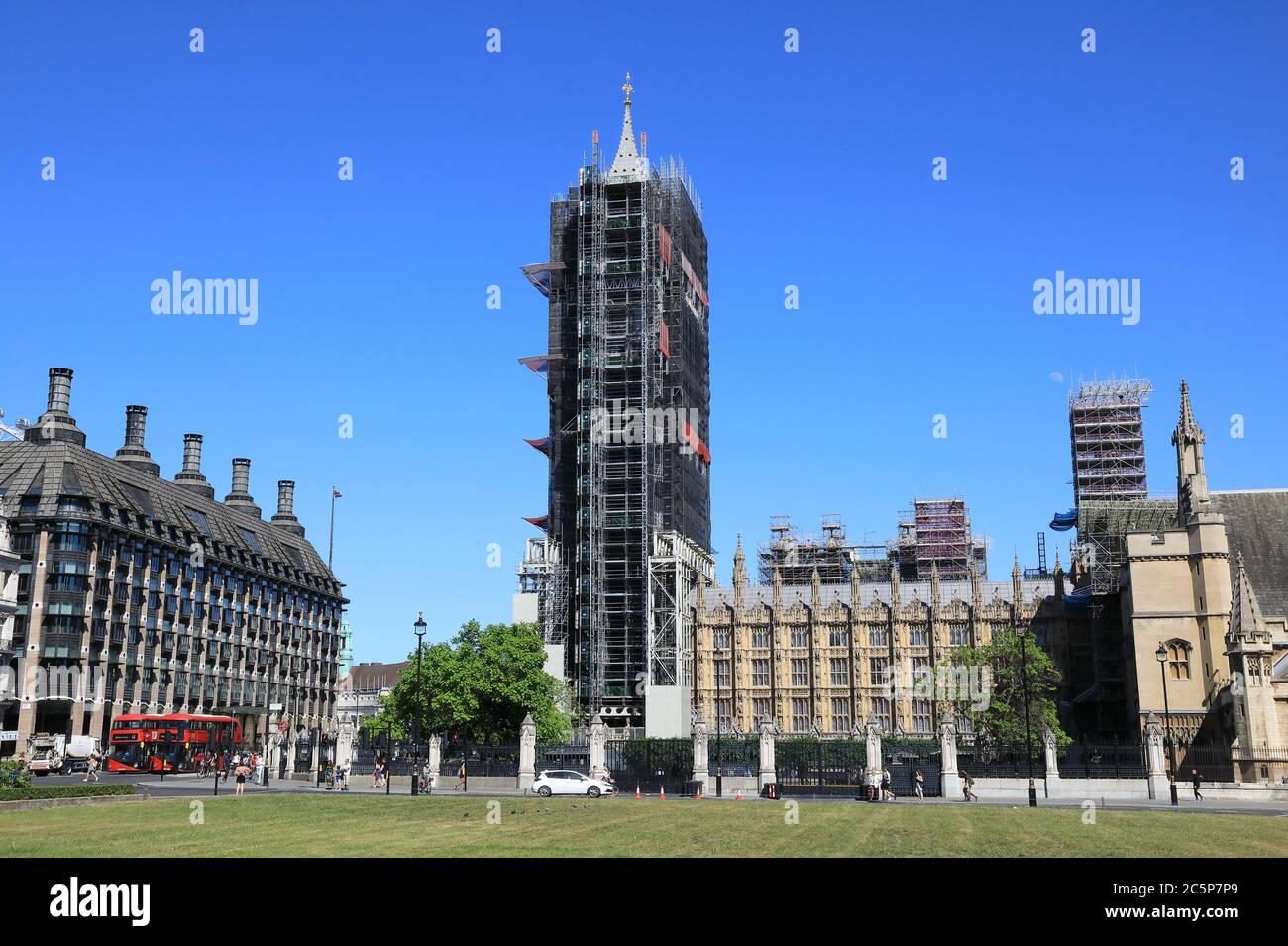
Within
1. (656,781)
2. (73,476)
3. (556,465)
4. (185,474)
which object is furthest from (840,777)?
(185,474)

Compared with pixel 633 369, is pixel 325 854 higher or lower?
lower

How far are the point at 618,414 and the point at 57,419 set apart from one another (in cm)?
4826

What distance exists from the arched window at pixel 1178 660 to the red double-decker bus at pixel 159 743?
183 ft

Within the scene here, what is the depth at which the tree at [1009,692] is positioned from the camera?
6931 cm

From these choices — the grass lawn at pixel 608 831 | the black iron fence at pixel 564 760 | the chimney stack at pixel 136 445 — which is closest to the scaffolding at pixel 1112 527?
the black iron fence at pixel 564 760

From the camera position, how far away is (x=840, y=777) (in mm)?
53000

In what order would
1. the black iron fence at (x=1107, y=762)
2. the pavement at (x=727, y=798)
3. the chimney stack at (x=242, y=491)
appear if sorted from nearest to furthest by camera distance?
the pavement at (x=727, y=798) < the black iron fence at (x=1107, y=762) < the chimney stack at (x=242, y=491)

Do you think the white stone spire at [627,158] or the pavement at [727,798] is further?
the white stone spire at [627,158]

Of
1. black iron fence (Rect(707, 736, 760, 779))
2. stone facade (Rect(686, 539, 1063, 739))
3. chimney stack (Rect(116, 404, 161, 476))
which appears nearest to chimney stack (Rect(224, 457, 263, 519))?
chimney stack (Rect(116, 404, 161, 476))

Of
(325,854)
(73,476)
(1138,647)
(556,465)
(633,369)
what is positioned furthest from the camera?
(556,465)

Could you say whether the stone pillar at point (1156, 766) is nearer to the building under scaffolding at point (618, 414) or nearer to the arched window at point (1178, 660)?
the arched window at point (1178, 660)

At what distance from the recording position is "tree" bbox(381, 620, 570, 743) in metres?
78.1
